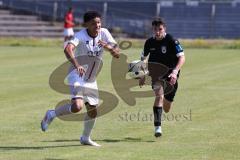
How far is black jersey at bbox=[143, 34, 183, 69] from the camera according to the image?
12.4m

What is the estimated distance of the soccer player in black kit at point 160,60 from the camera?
12117 mm

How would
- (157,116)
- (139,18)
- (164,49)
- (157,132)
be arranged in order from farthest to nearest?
(139,18), (164,49), (157,116), (157,132)

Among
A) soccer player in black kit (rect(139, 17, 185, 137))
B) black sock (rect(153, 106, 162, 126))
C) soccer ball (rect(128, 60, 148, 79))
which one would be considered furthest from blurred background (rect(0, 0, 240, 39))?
black sock (rect(153, 106, 162, 126))

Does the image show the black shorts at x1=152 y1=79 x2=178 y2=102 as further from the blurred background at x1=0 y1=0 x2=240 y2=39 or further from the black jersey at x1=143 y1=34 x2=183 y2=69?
the blurred background at x1=0 y1=0 x2=240 y2=39

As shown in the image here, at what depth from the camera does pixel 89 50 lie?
11.1 metres

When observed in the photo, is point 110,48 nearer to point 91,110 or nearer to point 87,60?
point 87,60

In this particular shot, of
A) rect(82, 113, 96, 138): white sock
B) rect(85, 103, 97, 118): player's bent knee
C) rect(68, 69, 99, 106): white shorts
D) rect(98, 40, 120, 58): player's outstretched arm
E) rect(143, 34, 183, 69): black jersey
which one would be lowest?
rect(82, 113, 96, 138): white sock

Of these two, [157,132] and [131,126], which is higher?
[157,132]

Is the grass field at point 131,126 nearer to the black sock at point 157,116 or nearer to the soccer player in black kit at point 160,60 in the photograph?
the black sock at point 157,116

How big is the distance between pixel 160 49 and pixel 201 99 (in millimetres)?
5648

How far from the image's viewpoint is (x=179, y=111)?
51.1 feet

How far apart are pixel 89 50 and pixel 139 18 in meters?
39.6

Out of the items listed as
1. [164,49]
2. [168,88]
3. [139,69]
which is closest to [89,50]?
[139,69]

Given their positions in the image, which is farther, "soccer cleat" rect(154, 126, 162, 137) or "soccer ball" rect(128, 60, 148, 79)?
"soccer ball" rect(128, 60, 148, 79)
